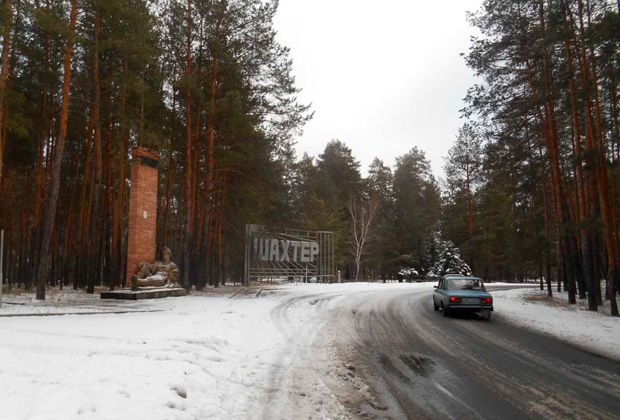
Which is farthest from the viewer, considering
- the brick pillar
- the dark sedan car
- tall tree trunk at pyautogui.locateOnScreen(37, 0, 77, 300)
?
the brick pillar

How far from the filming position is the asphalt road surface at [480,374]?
4898mm

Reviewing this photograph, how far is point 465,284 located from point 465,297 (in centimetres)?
104

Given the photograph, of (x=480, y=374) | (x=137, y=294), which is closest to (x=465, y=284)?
(x=480, y=374)

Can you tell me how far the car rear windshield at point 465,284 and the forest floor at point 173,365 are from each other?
317cm

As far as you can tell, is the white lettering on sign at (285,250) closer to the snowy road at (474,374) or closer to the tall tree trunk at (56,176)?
the tall tree trunk at (56,176)

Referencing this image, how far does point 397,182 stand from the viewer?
5384 cm

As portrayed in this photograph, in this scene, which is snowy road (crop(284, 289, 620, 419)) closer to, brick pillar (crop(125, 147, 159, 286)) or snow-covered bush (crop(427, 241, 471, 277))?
brick pillar (crop(125, 147, 159, 286))

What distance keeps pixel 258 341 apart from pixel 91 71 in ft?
53.6

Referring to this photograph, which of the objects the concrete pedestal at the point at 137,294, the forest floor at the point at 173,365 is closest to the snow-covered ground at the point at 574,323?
the forest floor at the point at 173,365

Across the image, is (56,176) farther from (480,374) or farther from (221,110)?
(480,374)

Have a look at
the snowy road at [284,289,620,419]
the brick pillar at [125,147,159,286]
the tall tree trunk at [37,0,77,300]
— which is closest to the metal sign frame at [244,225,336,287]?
the brick pillar at [125,147,159,286]

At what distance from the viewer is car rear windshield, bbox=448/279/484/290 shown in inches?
561

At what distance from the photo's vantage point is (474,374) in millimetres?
6461

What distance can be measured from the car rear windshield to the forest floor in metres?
3.17
